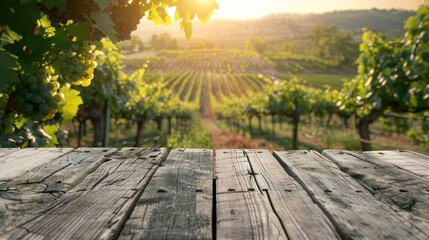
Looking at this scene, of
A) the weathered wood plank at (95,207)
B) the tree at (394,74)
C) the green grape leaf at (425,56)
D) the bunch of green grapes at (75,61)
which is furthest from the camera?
the tree at (394,74)

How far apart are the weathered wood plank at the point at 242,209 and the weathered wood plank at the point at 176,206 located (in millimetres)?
40

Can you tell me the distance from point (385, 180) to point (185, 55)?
103 metres

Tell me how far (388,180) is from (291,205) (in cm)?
60

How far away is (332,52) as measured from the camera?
4043 inches

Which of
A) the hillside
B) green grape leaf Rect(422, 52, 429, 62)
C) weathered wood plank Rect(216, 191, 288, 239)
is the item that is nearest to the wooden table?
weathered wood plank Rect(216, 191, 288, 239)

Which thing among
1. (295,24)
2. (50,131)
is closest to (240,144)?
(50,131)

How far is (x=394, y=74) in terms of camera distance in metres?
7.99

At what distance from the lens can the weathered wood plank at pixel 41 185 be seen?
144 cm

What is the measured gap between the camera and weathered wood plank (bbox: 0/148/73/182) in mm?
1982

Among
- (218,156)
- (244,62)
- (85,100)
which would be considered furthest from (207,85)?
(218,156)

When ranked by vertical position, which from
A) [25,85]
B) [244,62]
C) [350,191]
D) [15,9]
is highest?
[244,62]

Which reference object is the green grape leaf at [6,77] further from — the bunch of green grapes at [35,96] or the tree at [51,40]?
the bunch of green grapes at [35,96]

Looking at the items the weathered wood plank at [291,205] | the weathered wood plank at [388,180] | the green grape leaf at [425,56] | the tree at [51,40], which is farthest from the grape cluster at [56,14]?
the green grape leaf at [425,56]

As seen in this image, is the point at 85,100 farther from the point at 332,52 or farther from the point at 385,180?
the point at 332,52
